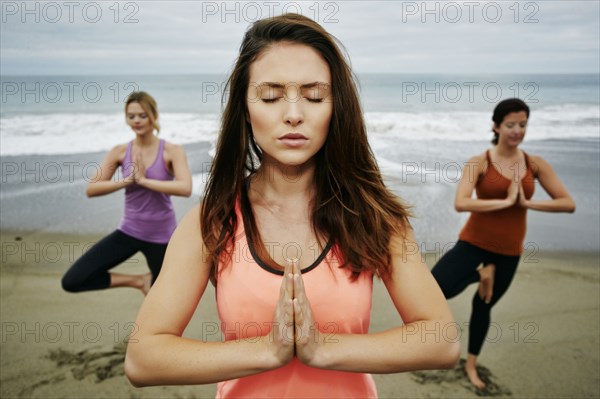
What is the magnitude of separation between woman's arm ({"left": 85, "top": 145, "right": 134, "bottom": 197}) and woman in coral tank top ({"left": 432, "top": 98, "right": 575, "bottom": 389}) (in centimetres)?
250

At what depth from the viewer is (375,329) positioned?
4.77m

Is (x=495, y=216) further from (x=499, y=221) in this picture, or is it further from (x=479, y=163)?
(x=479, y=163)

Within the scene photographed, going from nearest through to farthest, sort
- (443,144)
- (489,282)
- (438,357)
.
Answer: (438,357) → (489,282) → (443,144)

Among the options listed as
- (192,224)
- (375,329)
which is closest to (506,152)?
(375,329)

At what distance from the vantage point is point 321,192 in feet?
5.48

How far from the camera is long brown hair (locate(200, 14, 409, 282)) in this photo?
153 centimetres

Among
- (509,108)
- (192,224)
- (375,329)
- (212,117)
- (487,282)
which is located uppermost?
(212,117)

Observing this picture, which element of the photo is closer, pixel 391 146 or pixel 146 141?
pixel 146 141

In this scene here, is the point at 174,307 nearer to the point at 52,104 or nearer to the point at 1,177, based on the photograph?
the point at 1,177

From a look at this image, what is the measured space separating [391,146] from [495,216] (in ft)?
33.2

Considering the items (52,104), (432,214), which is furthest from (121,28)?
(432,214)

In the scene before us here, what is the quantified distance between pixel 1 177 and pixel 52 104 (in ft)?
47.2

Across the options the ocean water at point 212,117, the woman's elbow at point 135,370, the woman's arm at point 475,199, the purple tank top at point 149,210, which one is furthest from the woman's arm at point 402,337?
the ocean water at point 212,117

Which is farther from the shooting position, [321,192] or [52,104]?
[52,104]
